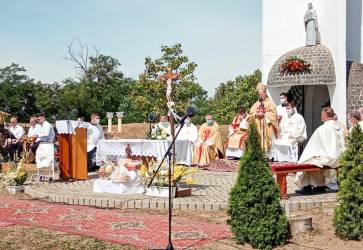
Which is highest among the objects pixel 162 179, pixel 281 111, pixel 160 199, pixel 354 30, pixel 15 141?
pixel 354 30

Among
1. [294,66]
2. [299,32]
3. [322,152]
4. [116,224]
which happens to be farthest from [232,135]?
[116,224]

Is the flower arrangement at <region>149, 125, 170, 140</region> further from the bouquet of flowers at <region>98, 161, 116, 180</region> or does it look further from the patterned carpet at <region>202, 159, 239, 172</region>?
the patterned carpet at <region>202, 159, 239, 172</region>

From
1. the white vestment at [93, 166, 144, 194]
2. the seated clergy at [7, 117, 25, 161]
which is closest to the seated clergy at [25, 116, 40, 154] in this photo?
the seated clergy at [7, 117, 25, 161]

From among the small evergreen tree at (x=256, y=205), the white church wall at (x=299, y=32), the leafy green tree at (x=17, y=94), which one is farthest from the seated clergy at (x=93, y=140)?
the leafy green tree at (x=17, y=94)

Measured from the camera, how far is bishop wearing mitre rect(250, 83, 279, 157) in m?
15.4

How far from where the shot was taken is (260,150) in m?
6.76

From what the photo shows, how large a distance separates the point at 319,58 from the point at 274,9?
9.27 ft

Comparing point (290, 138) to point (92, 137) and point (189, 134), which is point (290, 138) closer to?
point (189, 134)

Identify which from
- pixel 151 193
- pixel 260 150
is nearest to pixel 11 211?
pixel 151 193

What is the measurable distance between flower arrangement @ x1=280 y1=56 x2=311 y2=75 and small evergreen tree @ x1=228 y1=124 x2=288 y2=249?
11.4 meters

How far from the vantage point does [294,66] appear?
1769cm

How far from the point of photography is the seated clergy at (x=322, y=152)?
10.0 meters

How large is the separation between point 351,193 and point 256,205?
126cm

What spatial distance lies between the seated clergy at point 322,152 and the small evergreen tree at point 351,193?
2708mm
